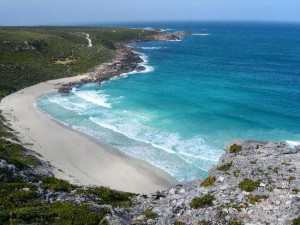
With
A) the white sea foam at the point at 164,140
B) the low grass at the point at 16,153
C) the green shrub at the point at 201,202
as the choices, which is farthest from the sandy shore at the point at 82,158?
the green shrub at the point at 201,202

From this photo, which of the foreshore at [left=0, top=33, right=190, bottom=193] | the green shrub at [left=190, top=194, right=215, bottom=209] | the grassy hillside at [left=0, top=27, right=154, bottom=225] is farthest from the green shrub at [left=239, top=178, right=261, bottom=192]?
the foreshore at [left=0, top=33, right=190, bottom=193]

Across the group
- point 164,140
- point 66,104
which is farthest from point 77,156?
point 66,104

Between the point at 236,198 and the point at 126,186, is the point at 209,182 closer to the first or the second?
the point at 236,198

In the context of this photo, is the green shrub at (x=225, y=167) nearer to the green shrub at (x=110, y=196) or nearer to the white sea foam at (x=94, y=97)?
the green shrub at (x=110, y=196)

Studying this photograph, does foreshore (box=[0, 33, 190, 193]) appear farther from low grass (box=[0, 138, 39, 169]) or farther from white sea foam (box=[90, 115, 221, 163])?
white sea foam (box=[90, 115, 221, 163])

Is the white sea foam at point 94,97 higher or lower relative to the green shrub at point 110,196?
lower

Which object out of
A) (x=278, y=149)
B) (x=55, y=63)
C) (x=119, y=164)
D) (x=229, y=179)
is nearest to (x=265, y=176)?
(x=229, y=179)

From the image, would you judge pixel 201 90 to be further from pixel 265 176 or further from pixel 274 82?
pixel 265 176
